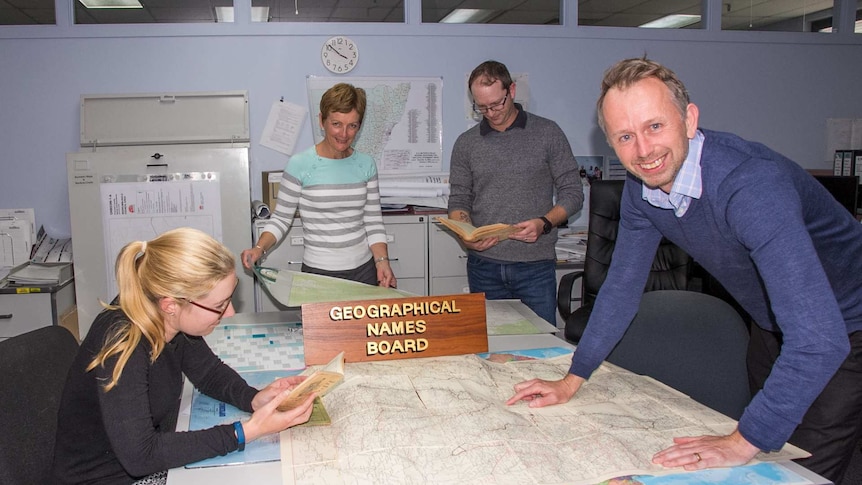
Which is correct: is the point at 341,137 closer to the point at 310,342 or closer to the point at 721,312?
the point at 310,342

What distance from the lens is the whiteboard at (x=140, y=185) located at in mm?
3561

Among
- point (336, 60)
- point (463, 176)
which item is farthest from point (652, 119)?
point (336, 60)

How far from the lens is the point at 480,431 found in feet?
4.18

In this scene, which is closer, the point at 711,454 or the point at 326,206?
the point at 711,454

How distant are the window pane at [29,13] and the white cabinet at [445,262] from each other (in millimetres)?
2583

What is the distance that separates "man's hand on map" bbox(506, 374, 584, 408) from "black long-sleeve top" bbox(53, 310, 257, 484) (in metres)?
0.61

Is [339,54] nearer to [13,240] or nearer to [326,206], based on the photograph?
[326,206]

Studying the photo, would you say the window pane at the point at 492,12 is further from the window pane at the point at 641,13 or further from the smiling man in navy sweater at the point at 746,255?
the smiling man in navy sweater at the point at 746,255

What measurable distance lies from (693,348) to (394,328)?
0.81 m

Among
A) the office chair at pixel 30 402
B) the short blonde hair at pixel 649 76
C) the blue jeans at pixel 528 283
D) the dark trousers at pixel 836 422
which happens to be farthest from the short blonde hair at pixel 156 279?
the blue jeans at pixel 528 283

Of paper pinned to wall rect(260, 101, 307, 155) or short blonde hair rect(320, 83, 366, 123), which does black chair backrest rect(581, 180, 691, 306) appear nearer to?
short blonde hair rect(320, 83, 366, 123)

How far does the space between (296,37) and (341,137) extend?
181cm

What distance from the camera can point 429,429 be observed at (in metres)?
1.27

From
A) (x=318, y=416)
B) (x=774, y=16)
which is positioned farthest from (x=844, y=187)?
(x=318, y=416)
